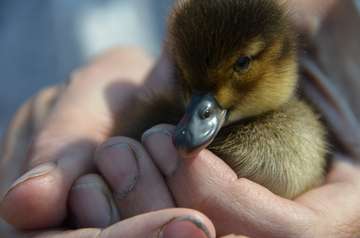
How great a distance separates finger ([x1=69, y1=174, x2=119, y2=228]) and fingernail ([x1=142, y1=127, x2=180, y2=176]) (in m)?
0.12

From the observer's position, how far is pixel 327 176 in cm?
129

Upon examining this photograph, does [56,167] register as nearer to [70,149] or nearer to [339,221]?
[70,149]

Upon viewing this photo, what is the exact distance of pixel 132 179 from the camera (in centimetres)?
112

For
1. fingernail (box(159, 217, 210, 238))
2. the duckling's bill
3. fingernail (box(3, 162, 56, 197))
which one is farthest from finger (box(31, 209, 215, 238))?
fingernail (box(3, 162, 56, 197))

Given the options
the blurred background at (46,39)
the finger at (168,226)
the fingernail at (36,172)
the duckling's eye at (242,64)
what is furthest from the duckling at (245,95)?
the blurred background at (46,39)

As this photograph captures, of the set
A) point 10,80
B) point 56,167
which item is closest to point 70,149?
→ point 56,167

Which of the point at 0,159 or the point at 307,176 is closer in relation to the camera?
the point at 307,176

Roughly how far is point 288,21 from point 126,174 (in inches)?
17.7

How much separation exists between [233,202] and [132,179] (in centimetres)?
20

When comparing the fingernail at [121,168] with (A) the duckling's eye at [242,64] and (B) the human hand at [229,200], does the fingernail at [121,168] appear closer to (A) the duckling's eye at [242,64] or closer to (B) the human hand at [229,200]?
(B) the human hand at [229,200]

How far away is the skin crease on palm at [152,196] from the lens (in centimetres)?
107

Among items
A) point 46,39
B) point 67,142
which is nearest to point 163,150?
point 67,142

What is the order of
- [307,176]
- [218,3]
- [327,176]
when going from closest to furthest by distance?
[218,3] → [307,176] → [327,176]

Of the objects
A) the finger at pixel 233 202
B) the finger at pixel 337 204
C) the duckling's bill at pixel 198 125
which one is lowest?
the finger at pixel 337 204
